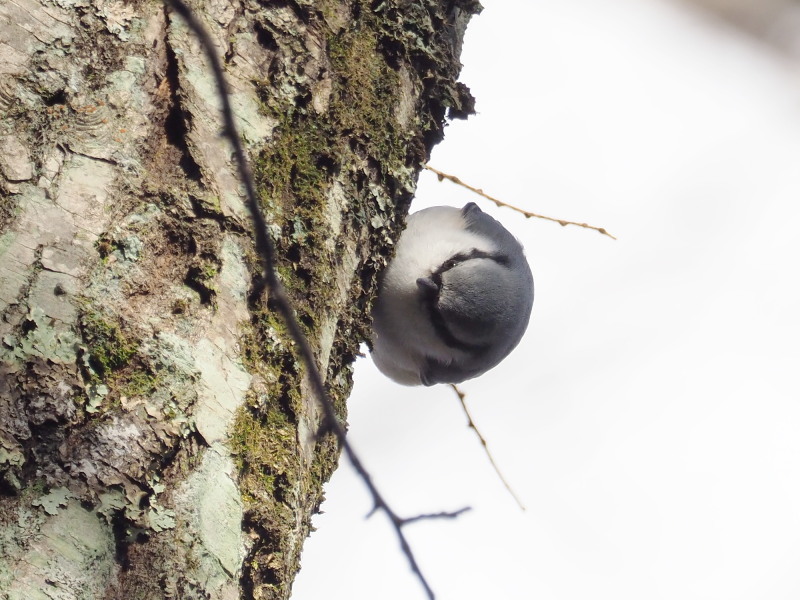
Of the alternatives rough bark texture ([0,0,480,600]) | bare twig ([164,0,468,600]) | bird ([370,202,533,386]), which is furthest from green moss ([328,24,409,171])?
bird ([370,202,533,386])

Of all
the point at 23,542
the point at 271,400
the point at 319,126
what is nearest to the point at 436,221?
the point at 319,126

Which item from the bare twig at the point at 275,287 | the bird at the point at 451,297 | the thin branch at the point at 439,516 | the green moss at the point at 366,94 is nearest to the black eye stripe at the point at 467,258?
the bird at the point at 451,297

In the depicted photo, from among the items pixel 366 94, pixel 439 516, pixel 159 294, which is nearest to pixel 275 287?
pixel 159 294

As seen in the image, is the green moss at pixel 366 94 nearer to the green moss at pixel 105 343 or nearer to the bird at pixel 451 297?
the green moss at pixel 105 343

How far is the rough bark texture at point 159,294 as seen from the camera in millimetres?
1047

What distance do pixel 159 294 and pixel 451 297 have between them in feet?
5.26

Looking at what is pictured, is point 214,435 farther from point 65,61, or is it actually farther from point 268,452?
point 65,61

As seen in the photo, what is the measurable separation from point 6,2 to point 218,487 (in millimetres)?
766

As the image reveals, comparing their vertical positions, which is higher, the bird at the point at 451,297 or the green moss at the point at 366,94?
the bird at the point at 451,297

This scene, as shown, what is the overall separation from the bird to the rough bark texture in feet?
3.59

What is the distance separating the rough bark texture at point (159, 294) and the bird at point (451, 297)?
1.09 meters

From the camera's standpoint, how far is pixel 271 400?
1.30m

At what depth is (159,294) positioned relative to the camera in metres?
1.21

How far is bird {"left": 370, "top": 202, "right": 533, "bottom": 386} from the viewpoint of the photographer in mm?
2689
